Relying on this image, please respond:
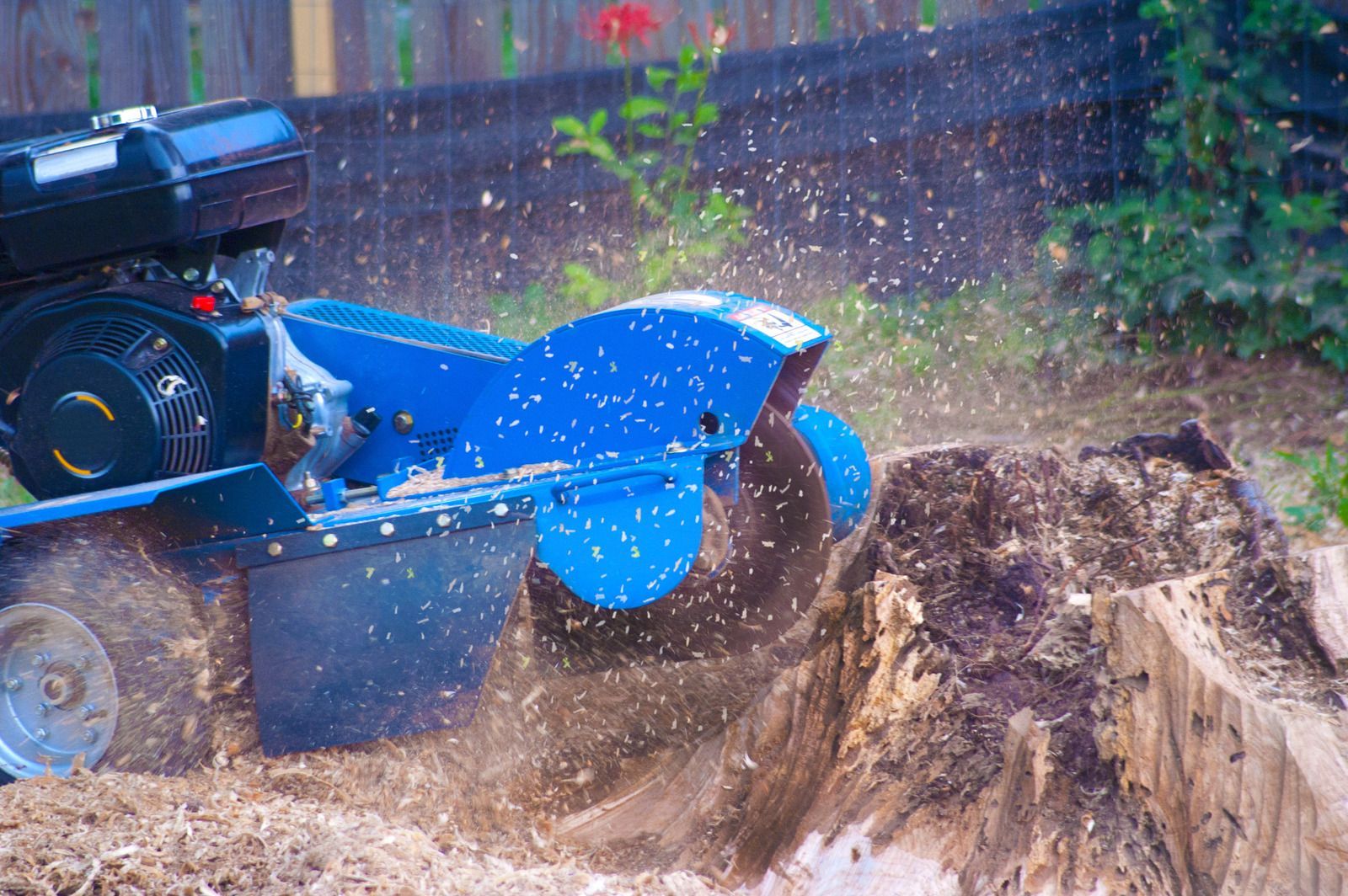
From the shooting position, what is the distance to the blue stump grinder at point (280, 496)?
239cm

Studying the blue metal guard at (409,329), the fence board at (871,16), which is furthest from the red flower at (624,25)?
the blue metal guard at (409,329)

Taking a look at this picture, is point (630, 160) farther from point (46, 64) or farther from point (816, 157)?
point (46, 64)

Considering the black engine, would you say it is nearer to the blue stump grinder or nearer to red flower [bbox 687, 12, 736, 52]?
the blue stump grinder

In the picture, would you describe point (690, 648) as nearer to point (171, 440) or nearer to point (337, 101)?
point (171, 440)

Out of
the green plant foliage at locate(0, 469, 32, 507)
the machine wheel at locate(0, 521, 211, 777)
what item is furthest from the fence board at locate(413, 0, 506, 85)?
the machine wheel at locate(0, 521, 211, 777)

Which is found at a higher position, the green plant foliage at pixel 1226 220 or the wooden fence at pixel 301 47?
the wooden fence at pixel 301 47

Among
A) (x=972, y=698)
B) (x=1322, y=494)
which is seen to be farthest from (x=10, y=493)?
(x=1322, y=494)

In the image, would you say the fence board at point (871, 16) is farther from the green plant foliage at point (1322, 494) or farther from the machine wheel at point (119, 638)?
the machine wheel at point (119, 638)

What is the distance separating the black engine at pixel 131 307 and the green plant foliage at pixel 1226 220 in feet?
12.8

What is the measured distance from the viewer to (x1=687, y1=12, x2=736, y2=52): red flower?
5.86 m

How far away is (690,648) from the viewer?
2746 mm

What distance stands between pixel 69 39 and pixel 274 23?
1016mm

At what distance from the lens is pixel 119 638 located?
2.43 metres

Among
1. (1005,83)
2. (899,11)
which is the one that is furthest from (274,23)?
(1005,83)
